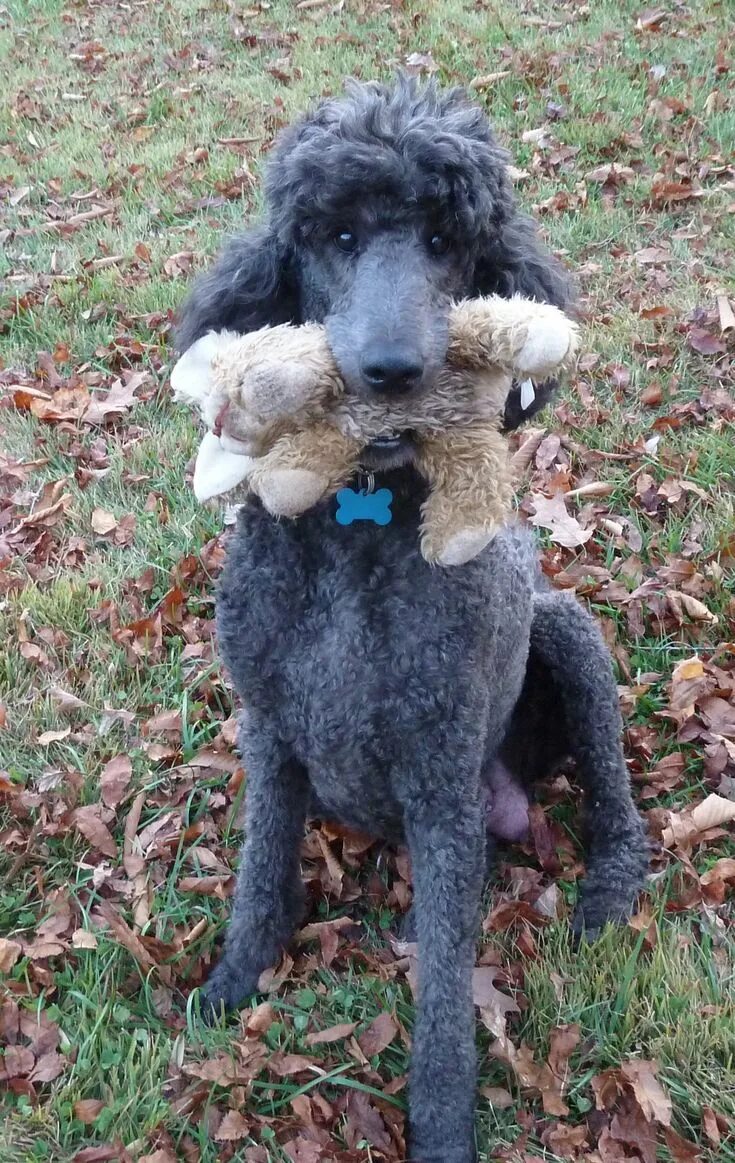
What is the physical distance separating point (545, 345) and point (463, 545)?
1.25ft

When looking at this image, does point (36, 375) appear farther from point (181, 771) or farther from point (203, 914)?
point (203, 914)

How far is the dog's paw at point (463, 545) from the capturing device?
5.85ft

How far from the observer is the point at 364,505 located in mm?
1956

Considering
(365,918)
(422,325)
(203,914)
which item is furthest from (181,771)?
(422,325)

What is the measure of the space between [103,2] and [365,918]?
383 inches

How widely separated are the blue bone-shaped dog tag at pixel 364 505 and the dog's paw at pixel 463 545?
195 millimetres

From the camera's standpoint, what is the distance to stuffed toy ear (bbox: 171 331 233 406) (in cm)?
188

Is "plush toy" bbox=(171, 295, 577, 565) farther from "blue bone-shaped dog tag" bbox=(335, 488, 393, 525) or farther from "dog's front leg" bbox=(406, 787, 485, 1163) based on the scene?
"dog's front leg" bbox=(406, 787, 485, 1163)

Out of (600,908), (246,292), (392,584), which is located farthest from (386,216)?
(600,908)

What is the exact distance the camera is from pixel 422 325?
172 cm

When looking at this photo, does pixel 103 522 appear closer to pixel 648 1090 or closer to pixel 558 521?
pixel 558 521

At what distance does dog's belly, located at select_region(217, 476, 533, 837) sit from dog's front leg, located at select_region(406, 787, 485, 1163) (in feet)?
0.33

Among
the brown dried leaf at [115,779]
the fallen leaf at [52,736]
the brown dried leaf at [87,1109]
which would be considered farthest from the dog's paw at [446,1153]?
the fallen leaf at [52,736]

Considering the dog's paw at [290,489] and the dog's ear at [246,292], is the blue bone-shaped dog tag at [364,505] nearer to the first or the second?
the dog's paw at [290,489]
